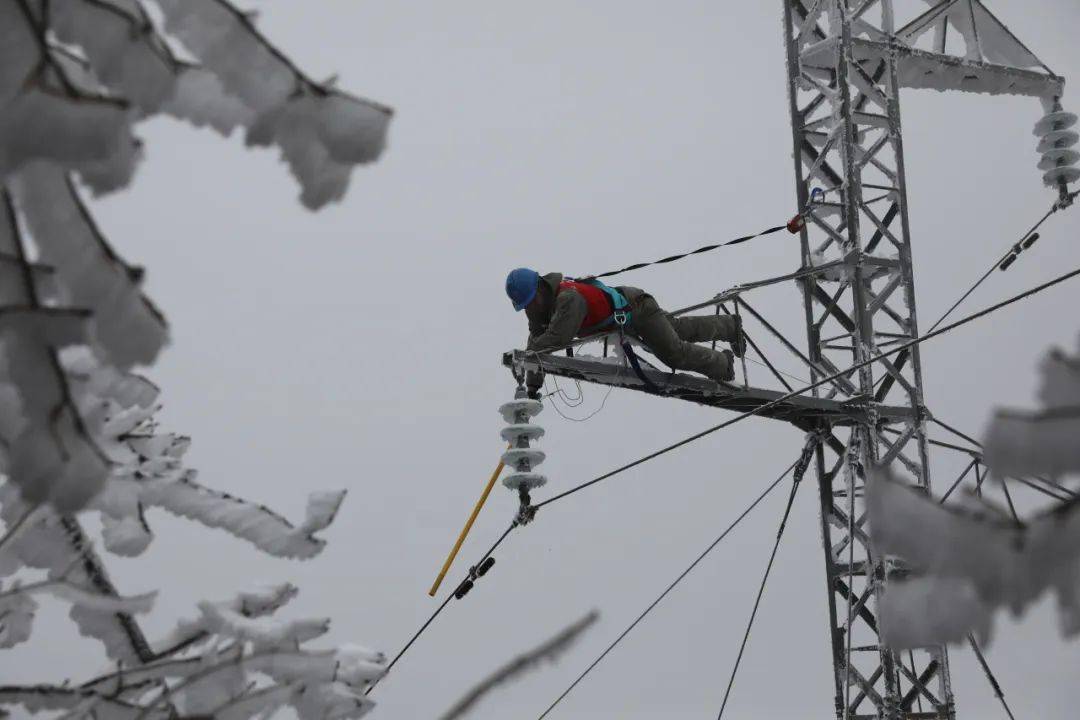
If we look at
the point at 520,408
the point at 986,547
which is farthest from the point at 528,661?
the point at 520,408

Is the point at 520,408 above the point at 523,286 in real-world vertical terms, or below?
below

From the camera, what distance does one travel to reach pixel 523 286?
820cm

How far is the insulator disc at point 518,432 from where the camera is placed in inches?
316

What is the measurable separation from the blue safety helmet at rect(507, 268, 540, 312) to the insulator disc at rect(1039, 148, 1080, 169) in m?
5.50

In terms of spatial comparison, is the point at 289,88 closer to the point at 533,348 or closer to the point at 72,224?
the point at 72,224

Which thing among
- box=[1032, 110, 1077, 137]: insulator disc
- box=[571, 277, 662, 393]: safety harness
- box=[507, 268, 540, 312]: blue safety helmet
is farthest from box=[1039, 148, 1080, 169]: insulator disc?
box=[507, 268, 540, 312]: blue safety helmet

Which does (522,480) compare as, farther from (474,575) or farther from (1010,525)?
(1010,525)

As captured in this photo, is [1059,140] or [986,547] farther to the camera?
[1059,140]

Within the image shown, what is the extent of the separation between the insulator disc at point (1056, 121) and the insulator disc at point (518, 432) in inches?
237

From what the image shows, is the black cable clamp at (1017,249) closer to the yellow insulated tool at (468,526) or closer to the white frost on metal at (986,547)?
the yellow insulated tool at (468,526)

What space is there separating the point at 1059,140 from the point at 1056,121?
176 mm

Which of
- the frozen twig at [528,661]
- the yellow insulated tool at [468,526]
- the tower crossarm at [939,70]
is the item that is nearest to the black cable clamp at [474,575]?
the yellow insulated tool at [468,526]

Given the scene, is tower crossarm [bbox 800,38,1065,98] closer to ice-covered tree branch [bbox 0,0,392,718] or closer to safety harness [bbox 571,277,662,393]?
safety harness [bbox 571,277,662,393]

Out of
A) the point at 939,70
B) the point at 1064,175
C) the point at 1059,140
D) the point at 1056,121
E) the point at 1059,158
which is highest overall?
the point at 939,70
